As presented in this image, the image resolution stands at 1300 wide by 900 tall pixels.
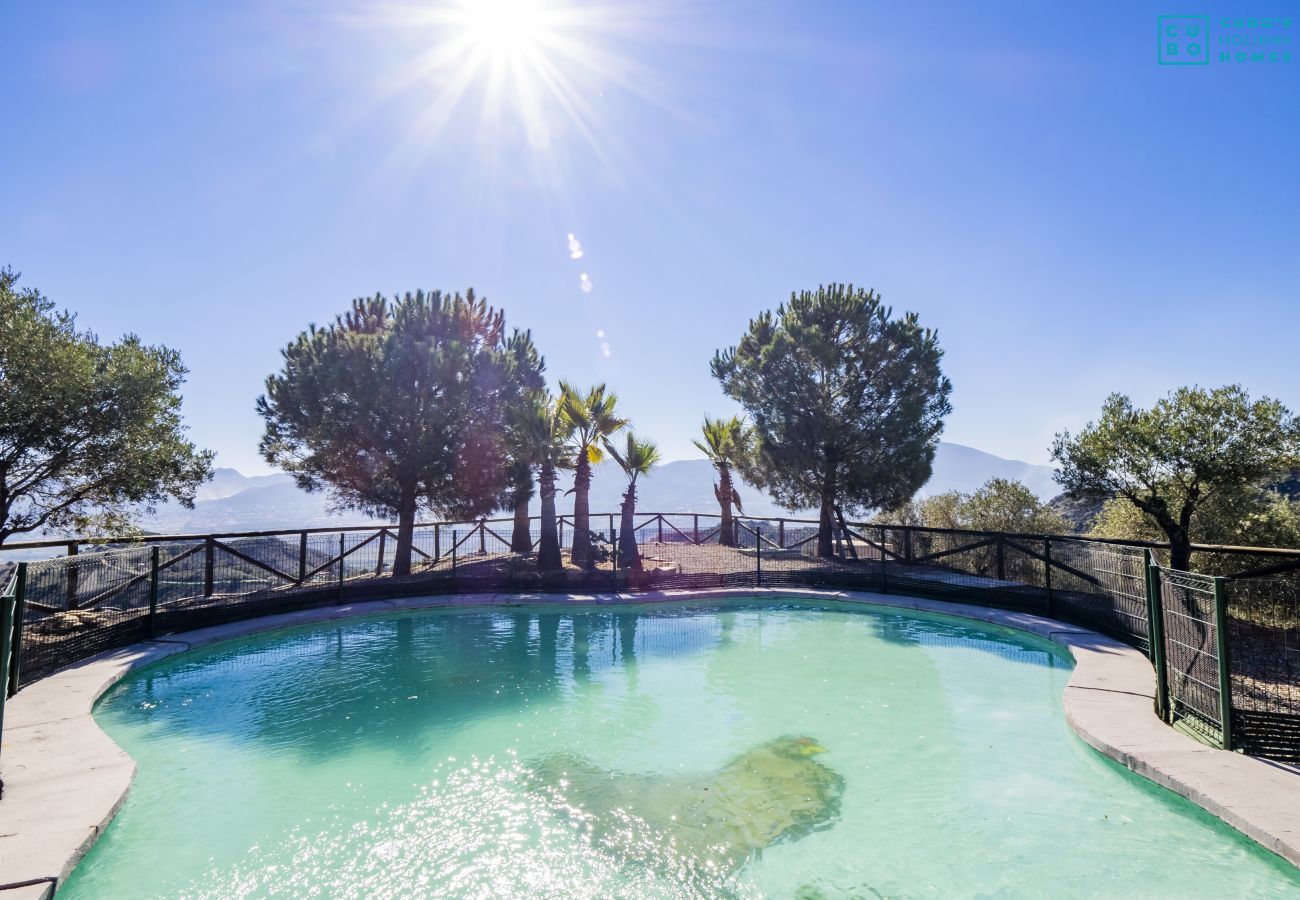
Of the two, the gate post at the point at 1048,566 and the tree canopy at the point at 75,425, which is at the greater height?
the tree canopy at the point at 75,425

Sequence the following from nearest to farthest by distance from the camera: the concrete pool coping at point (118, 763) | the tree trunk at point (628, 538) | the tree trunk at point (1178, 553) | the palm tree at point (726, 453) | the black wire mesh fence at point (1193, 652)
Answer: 1. the concrete pool coping at point (118, 763)
2. the black wire mesh fence at point (1193, 652)
3. the tree trunk at point (1178, 553)
4. the tree trunk at point (628, 538)
5. the palm tree at point (726, 453)

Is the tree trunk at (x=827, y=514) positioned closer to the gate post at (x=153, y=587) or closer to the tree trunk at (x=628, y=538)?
the tree trunk at (x=628, y=538)

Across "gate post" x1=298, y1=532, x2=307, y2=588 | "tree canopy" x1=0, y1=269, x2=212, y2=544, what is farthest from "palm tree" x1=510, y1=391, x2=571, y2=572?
"tree canopy" x1=0, y1=269, x2=212, y2=544

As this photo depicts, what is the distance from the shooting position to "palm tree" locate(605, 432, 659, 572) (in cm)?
1571

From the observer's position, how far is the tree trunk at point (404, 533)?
51.8 ft

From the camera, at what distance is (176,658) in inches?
344

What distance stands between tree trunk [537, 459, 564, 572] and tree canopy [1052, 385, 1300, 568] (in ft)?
43.2

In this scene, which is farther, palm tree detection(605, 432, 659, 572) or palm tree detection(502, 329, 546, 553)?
palm tree detection(502, 329, 546, 553)

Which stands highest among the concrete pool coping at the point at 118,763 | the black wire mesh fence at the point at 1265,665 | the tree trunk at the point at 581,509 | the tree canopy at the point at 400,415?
the tree canopy at the point at 400,415

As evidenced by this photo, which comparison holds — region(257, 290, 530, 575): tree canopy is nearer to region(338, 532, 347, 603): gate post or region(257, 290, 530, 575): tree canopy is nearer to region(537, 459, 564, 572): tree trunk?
region(537, 459, 564, 572): tree trunk

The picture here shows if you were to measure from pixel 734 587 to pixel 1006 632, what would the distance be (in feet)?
18.3

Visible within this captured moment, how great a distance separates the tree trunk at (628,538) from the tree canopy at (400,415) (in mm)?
4669

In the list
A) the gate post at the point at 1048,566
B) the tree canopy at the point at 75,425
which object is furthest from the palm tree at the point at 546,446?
the gate post at the point at 1048,566

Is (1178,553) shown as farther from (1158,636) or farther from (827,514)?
(827,514)
